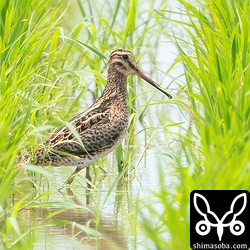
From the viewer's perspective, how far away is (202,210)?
203 inches

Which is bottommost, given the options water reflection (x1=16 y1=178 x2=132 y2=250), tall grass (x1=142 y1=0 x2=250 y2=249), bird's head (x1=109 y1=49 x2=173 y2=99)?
water reflection (x1=16 y1=178 x2=132 y2=250)

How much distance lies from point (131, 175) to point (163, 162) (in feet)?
1.06

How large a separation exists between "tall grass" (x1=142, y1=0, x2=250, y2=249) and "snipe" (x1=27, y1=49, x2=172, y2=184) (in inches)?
18.9

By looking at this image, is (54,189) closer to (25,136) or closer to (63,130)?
(63,130)

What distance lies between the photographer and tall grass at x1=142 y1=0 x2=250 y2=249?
4.78m

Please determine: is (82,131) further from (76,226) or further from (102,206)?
(76,226)

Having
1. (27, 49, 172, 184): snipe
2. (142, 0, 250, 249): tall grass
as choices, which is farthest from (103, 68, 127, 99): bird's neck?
(142, 0, 250, 249): tall grass

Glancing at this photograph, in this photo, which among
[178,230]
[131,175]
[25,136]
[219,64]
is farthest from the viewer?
[131,175]

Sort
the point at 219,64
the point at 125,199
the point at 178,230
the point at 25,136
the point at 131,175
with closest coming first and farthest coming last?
the point at 178,230 < the point at 25,136 < the point at 219,64 < the point at 125,199 < the point at 131,175

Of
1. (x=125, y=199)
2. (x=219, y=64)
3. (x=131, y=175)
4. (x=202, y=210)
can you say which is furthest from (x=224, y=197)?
(x=131, y=175)

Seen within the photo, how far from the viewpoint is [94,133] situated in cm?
732

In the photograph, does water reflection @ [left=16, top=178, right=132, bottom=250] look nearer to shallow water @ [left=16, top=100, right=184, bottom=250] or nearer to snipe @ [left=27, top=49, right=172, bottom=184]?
shallow water @ [left=16, top=100, right=184, bottom=250]

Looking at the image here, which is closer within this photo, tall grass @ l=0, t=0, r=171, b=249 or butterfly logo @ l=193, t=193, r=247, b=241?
butterfly logo @ l=193, t=193, r=247, b=241

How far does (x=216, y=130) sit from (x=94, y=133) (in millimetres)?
1639
